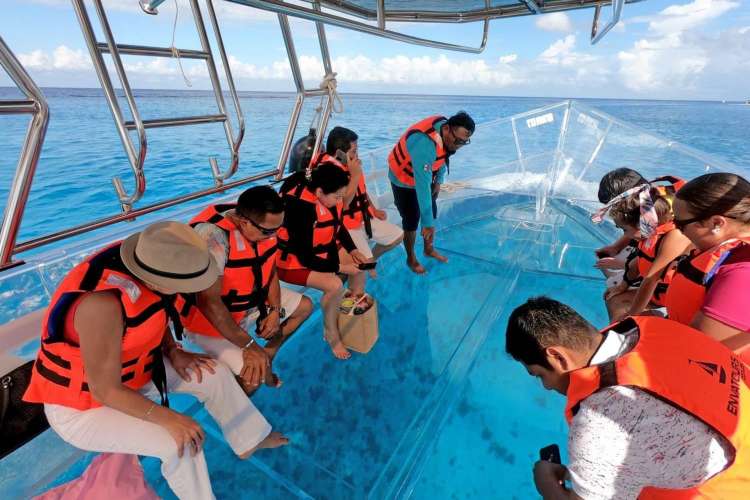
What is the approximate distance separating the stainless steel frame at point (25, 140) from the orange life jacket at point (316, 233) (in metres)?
1.19

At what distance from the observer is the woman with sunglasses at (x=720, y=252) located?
3.86ft

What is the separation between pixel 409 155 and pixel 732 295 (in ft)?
7.39

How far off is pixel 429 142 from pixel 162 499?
2623 millimetres

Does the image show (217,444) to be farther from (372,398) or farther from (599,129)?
(599,129)

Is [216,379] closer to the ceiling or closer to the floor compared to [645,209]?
closer to the floor

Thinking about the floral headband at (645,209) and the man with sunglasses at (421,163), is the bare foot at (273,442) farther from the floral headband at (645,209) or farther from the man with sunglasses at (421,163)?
the floral headband at (645,209)

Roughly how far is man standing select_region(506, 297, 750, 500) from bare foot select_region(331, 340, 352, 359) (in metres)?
1.57

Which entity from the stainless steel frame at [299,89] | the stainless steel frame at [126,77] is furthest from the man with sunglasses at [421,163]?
the stainless steel frame at [126,77]

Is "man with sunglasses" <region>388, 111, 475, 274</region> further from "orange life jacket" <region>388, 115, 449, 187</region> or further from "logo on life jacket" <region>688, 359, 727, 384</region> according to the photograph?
"logo on life jacket" <region>688, 359, 727, 384</region>

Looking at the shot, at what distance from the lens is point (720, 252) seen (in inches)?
51.5

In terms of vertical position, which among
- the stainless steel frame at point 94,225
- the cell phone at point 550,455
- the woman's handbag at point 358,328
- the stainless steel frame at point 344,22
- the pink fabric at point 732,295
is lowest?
the woman's handbag at point 358,328

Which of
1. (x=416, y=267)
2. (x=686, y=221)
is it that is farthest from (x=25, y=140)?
(x=416, y=267)

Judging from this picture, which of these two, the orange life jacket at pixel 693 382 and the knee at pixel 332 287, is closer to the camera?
the orange life jacket at pixel 693 382

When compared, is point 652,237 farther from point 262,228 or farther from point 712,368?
point 262,228
